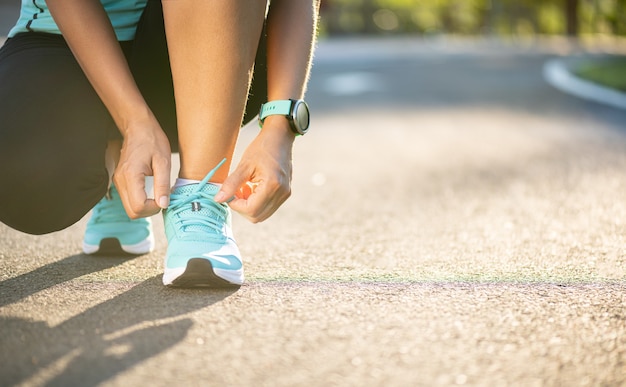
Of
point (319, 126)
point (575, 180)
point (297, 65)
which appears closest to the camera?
point (297, 65)

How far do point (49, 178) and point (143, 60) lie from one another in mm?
459

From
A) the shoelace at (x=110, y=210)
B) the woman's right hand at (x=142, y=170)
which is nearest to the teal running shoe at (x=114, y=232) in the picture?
the shoelace at (x=110, y=210)

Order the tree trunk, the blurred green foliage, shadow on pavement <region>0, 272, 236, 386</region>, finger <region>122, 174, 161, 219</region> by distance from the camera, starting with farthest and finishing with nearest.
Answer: the blurred green foliage
the tree trunk
finger <region>122, 174, 161, 219</region>
shadow on pavement <region>0, 272, 236, 386</region>

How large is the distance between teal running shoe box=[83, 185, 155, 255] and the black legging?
193 millimetres

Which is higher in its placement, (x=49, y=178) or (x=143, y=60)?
(x=143, y=60)

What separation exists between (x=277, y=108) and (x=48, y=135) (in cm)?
53

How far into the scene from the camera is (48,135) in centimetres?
180

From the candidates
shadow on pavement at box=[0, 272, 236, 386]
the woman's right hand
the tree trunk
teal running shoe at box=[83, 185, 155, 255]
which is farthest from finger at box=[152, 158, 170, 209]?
the tree trunk

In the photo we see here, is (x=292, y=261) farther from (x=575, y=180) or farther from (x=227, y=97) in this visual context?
(x=575, y=180)

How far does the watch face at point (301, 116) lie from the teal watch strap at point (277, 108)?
18mm

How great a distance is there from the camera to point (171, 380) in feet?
4.05

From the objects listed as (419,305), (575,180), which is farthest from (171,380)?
(575,180)

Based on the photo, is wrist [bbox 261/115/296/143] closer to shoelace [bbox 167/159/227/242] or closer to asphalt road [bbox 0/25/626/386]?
shoelace [bbox 167/159/227/242]

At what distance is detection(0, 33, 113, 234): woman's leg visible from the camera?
1.76 meters
